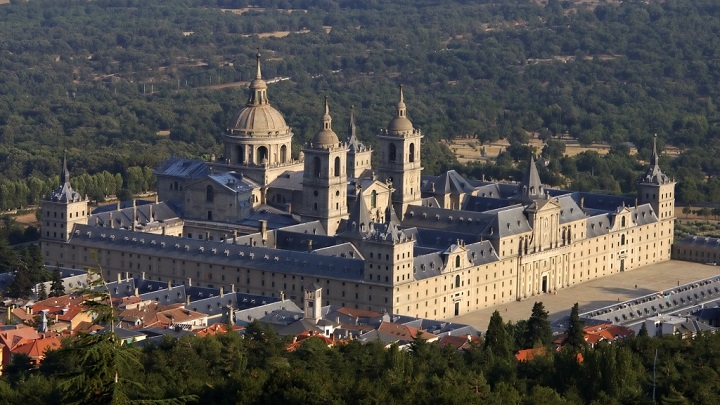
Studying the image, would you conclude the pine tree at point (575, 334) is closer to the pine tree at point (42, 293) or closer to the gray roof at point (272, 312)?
the gray roof at point (272, 312)

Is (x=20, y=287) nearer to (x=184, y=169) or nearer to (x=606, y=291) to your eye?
(x=184, y=169)

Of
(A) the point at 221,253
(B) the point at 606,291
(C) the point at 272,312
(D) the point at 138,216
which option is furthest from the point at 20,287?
(B) the point at 606,291

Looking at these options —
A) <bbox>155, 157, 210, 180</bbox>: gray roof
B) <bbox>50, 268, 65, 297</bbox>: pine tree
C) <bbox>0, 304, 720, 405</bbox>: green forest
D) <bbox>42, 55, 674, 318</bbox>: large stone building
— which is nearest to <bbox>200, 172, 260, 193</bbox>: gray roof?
<bbox>42, 55, 674, 318</bbox>: large stone building

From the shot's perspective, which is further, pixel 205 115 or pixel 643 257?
pixel 205 115

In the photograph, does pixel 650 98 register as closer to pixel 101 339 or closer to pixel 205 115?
pixel 205 115

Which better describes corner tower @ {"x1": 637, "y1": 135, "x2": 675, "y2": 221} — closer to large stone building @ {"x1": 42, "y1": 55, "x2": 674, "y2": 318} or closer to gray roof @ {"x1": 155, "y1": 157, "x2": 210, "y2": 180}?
large stone building @ {"x1": 42, "y1": 55, "x2": 674, "y2": 318}

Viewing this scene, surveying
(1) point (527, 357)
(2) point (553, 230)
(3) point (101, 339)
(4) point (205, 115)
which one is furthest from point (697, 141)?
(3) point (101, 339)
